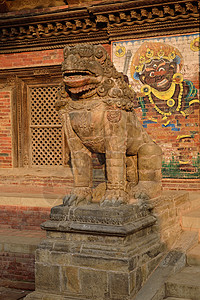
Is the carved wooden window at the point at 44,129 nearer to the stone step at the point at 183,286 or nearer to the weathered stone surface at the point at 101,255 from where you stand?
the weathered stone surface at the point at 101,255

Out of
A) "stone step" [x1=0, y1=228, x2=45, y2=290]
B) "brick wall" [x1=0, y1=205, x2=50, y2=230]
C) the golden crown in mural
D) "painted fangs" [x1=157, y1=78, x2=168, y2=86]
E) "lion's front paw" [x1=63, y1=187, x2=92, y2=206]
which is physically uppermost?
the golden crown in mural

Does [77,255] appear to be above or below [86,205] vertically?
below

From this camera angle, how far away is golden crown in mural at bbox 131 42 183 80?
28.1 ft

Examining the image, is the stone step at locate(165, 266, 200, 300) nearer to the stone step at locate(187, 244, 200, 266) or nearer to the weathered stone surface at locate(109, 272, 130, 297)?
the stone step at locate(187, 244, 200, 266)

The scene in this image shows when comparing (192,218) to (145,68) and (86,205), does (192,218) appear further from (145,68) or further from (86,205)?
(145,68)

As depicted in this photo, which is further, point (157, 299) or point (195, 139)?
point (195, 139)

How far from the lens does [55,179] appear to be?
9.70 metres

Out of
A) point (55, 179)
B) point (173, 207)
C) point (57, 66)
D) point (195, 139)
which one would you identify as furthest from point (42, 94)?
point (173, 207)

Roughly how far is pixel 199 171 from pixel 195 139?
67 cm

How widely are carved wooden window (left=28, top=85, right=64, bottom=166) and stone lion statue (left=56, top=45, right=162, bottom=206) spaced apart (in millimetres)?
5244

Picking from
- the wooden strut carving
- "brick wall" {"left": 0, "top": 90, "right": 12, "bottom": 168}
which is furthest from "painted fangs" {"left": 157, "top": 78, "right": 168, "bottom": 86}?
"brick wall" {"left": 0, "top": 90, "right": 12, "bottom": 168}

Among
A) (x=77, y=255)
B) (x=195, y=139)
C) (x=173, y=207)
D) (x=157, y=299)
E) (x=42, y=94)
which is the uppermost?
(x=42, y=94)

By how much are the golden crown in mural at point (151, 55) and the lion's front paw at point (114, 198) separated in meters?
4.65

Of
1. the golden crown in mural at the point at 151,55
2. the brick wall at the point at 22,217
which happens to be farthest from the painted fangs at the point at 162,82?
the brick wall at the point at 22,217
